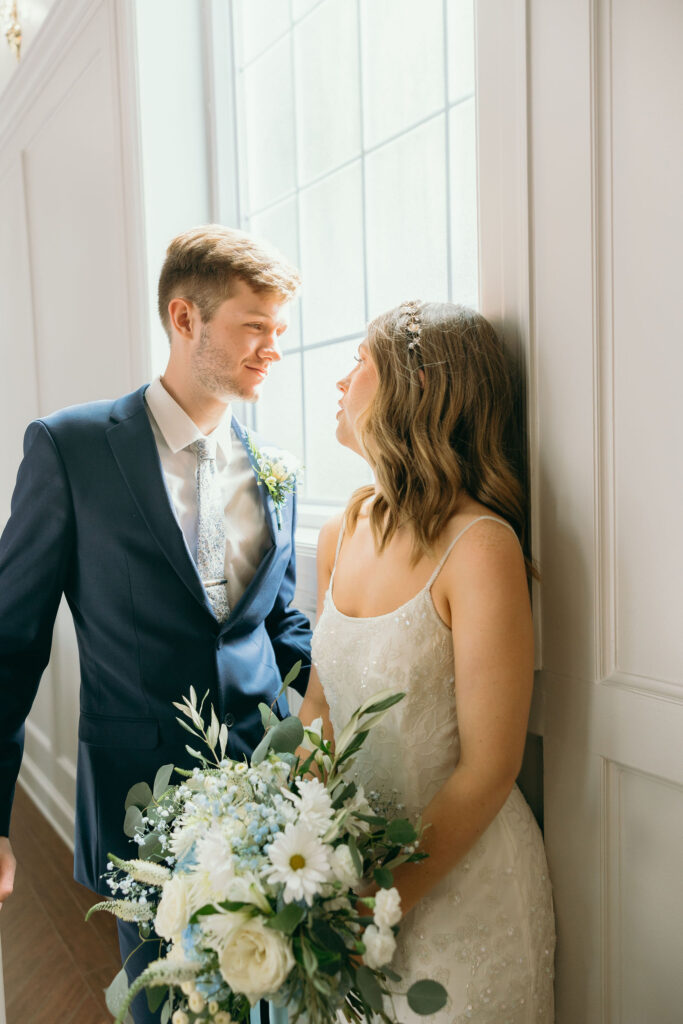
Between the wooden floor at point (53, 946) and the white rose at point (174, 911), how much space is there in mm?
1875

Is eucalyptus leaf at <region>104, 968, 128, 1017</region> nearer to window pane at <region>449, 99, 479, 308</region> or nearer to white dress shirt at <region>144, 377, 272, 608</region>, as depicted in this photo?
white dress shirt at <region>144, 377, 272, 608</region>

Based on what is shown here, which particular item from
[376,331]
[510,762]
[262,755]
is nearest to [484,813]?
[510,762]

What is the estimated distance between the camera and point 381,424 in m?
1.28

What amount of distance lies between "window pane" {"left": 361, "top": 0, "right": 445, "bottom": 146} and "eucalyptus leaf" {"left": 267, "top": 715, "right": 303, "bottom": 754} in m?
1.52

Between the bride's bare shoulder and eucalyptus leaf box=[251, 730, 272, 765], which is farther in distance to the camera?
the bride's bare shoulder

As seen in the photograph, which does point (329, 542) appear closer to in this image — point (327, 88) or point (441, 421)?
point (441, 421)

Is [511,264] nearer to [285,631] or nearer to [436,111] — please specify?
[436,111]

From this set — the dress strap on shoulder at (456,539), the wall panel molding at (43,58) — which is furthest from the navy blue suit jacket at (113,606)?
the wall panel molding at (43,58)

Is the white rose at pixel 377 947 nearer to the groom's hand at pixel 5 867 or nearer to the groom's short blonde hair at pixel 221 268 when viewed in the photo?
the groom's hand at pixel 5 867

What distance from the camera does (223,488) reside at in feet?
5.89

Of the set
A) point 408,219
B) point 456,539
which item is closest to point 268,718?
point 456,539

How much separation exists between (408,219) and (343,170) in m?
0.36

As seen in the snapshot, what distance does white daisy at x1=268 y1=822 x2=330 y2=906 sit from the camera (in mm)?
816

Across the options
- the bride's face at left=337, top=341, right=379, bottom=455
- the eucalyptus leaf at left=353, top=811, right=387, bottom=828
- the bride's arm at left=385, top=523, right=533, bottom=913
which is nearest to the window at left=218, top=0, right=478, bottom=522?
the bride's face at left=337, top=341, right=379, bottom=455
